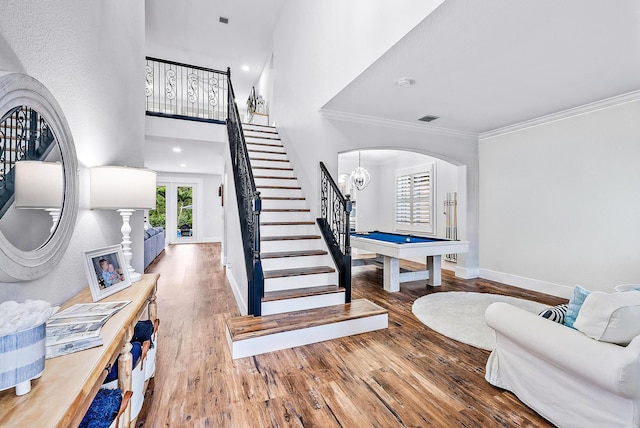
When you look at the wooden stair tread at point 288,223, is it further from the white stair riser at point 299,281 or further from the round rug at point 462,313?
the round rug at point 462,313

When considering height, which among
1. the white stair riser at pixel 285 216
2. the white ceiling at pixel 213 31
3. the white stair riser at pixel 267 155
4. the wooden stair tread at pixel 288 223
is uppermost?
the white ceiling at pixel 213 31

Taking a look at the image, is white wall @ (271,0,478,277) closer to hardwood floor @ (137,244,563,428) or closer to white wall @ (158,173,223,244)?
hardwood floor @ (137,244,563,428)

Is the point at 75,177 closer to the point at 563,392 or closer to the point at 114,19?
the point at 114,19

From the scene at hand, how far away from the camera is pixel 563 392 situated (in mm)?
1730

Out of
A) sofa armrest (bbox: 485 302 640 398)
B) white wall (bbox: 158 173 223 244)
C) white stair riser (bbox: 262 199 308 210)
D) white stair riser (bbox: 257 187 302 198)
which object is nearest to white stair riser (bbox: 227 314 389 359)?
sofa armrest (bbox: 485 302 640 398)

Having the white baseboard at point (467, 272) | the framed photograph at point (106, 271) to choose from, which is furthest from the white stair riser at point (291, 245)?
the white baseboard at point (467, 272)

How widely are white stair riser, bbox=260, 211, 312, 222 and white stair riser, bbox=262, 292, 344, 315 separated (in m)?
1.48

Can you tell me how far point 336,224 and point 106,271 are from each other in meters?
2.72

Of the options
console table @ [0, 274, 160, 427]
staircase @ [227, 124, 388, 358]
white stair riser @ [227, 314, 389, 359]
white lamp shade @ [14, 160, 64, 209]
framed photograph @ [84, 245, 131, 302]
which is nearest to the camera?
console table @ [0, 274, 160, 427]

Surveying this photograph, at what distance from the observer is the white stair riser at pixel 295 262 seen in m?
3.67

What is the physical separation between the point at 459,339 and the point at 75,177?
11.2 feet

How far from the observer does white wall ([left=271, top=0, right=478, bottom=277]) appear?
9.35 feet

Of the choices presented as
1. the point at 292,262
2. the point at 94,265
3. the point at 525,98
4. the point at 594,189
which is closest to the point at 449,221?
the point at 594,189

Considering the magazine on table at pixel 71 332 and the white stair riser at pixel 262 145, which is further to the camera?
the white stair riser at pixel 262 145
